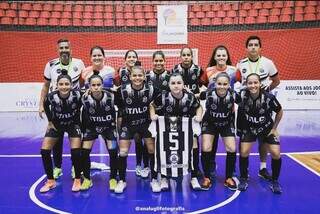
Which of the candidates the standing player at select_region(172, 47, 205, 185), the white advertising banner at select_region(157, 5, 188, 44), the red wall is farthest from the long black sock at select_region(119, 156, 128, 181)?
the white advertising banner at select_region(157, 5, 188, 44)

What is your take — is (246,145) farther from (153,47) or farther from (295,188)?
(153,47)

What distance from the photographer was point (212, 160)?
15.8 feet

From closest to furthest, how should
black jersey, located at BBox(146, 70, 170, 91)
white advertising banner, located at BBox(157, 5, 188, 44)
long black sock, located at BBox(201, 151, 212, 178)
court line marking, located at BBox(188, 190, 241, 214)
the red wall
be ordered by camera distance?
court line marking, located at BBox(188, 190, 241, 214)
long black sock, located at BBox(201, 151, 212, 178)
black jersey, located at BBox(146, 70, 170, 91)
the red wall
white advertising banner, located at BBox(157, 5, 188, 44)

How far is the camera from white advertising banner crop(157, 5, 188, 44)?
1142 cm

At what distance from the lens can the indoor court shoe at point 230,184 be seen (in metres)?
4.26

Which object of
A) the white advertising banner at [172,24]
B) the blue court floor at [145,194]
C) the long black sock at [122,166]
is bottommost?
the blue court floor at [145,194]

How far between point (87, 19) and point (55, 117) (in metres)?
8.50

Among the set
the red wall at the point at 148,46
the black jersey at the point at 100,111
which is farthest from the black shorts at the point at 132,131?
the red wall at the point at 148,46

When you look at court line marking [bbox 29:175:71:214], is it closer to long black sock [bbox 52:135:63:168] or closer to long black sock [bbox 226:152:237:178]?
long black sock [bbox 52:135:63:168]

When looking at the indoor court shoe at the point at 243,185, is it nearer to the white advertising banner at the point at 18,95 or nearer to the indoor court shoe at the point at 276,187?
the indoor court shoe at the point at 276,187

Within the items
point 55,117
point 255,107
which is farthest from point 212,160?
point 55,117

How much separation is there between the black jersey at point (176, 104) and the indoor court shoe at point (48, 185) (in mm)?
1555

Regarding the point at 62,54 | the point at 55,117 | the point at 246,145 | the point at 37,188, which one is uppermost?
the point at 62,54

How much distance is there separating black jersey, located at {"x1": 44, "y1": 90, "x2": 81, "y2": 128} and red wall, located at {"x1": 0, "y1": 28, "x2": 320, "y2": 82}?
7283mm
